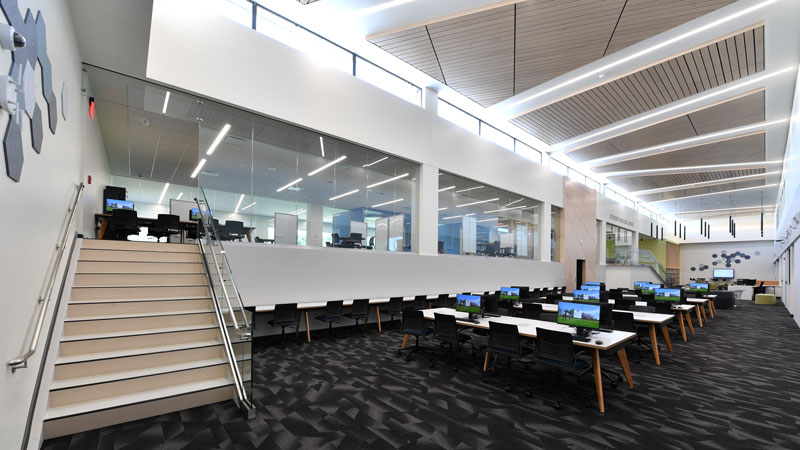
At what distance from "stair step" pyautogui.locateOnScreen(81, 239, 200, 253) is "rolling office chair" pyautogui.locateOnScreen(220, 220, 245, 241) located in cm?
60

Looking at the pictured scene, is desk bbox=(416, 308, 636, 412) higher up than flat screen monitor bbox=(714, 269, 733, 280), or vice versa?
desk bbox=(416, 308, 636, 412)

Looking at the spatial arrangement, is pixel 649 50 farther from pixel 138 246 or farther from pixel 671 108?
pixel 138 246

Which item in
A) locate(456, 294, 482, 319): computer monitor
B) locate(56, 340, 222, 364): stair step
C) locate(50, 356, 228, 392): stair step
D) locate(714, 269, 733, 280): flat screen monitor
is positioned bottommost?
locate(714, 269, 733, 280): flat screen monitor

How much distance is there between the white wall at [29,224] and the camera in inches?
86.6

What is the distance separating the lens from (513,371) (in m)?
5.24

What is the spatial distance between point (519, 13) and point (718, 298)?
15828 mm

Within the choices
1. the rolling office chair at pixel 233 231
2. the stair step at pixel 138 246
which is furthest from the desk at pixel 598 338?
the stair step at pixel 138 246

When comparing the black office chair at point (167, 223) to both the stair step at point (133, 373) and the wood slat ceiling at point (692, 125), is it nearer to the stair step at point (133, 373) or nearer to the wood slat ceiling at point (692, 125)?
the stair step at point (133, 373)

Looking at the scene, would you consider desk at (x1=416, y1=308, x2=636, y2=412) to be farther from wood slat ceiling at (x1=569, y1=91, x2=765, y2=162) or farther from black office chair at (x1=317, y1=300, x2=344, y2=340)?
wood slat ceiling at (x1=569, y1=91, x2=765, y2=162)

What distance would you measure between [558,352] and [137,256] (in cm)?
613

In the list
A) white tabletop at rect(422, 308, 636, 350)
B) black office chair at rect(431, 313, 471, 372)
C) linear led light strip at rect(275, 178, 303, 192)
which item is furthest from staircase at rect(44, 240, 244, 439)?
white tabletop at rect(422, 308, 636, 350)

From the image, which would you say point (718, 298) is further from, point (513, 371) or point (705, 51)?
point (513, 371)

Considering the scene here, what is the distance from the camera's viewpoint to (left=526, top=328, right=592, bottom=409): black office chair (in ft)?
13.3

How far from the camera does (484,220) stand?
1250 cm
